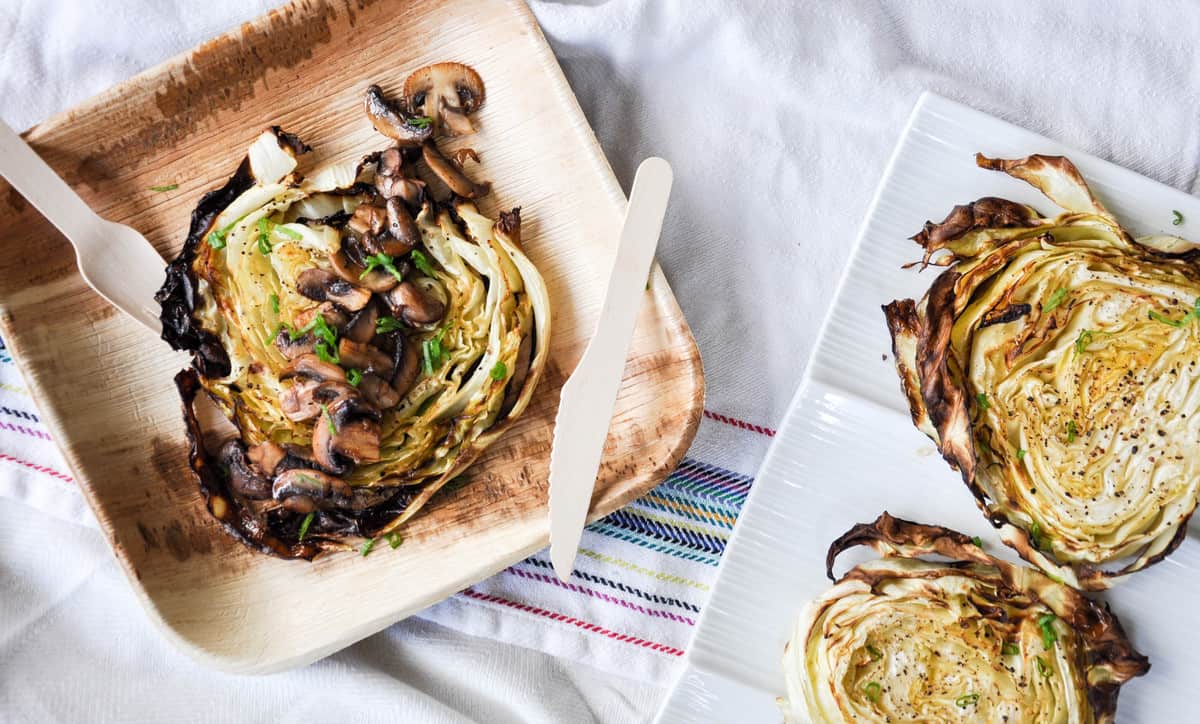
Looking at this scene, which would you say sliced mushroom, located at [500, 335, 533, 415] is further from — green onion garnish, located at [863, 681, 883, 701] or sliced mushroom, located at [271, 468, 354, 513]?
green onion garnish, located at [863, 681, 883, 701]

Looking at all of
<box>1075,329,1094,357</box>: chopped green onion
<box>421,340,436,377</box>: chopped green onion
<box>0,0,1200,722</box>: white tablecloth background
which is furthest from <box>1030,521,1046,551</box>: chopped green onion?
<box>421,340,436,377</box>: chopped green onion

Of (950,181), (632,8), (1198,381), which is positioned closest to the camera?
(1198,381)

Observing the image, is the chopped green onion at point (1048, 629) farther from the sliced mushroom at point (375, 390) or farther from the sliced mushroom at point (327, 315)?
the sliced mushroom at point (327, 315)

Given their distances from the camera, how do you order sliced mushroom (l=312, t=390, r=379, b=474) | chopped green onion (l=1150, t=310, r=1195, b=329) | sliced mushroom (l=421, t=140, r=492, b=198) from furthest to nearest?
sliced mushroom (l=421, t=140, r=492, b=198)
sliced mushroom (l=312, t=390, r=379, b=474)
chopped green onion (l=1150, t=310, r=1195, b=329)

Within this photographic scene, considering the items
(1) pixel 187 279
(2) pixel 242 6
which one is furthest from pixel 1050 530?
(2) pixel 242 6

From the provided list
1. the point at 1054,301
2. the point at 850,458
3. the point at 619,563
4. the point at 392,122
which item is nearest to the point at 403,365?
the point at 392,122

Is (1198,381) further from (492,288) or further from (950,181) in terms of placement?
(492,288)
